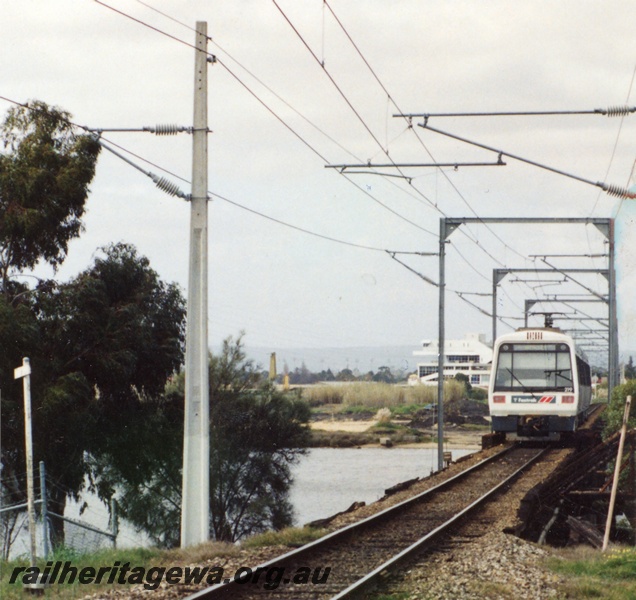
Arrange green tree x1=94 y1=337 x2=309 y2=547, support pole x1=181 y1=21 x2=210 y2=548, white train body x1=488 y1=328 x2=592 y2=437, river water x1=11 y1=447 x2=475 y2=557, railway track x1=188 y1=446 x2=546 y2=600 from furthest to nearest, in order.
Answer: green tree x1=94 y1=337 x2=309 y2=547 < river water x1=11 y1=447 x2=475 y2=557 < white train body x1=488 y1=328 x2=592 y2=437 < support pole x1=181 y1=21 x2=210 y2=548 < railway track x1=188 y1=446 x2=546 y2=600

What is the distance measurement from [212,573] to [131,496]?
27.6 metres

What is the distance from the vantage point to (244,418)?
49.2 meters

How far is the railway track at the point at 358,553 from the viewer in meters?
11.0

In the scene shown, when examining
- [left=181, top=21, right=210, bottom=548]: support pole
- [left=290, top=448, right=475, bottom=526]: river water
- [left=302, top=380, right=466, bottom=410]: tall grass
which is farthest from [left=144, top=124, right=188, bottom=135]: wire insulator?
[left=302, top=380, right=466, bottom=410]: tall grass

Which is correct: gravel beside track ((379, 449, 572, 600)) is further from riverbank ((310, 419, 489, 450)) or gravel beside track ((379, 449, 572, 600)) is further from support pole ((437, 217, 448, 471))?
riverbank ((310, 419, 489, 450))

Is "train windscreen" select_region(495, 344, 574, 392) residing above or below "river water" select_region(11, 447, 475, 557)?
above

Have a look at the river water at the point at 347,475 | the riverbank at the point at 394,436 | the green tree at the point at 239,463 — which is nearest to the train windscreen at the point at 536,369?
the green tree at the point at 239,463

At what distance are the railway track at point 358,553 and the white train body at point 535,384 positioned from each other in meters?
10.3

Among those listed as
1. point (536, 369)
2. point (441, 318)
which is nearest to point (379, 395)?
point (441, 318)

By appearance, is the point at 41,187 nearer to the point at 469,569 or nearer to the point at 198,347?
the point at 198,347

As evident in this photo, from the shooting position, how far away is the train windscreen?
3216cm

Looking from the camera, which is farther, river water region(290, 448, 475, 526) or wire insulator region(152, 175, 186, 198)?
river water region(290, 448, 475, 526)

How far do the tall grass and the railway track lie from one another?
3836 inches

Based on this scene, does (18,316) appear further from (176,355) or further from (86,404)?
(176,355)
